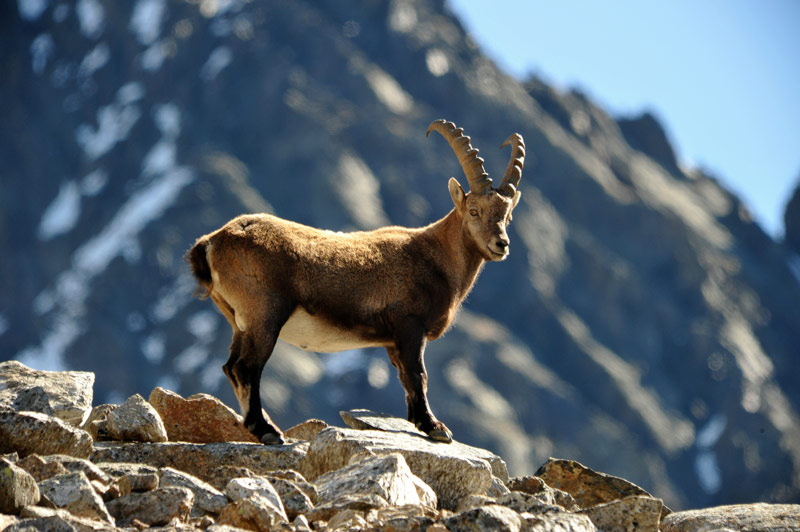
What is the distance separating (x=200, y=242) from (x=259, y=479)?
4785 millimetres

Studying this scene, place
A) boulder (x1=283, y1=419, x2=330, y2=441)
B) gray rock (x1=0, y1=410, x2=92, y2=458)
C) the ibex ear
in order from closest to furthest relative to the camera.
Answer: gray rock (x1=0, y1=410, x2=92, y2=458) → boulder (x1=283, y1=419, x2=330, y2=441) → the ibex ear

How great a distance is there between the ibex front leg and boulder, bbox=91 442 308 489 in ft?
7.21

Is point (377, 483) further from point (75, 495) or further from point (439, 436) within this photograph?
point (439, 436)

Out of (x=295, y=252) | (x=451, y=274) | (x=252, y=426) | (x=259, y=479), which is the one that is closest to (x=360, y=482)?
(x=259, y=479)

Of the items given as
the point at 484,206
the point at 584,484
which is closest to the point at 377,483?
the point at 584,484

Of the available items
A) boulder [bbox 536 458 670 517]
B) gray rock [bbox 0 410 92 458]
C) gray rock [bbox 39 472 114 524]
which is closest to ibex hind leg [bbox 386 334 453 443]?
boulder [bbox 536 458 670 517]

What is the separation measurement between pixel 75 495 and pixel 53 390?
3749 mm

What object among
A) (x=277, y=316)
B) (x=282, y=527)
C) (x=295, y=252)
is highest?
(x=295, y=252)

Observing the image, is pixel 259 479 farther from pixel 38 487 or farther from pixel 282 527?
pixel 38 487

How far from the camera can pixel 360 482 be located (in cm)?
904

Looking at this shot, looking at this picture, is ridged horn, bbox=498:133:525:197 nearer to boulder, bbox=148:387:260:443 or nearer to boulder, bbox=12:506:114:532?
boulder, bbox=148:387:260:443

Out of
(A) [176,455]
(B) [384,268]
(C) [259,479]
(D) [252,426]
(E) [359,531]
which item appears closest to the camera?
(E) [359,531]

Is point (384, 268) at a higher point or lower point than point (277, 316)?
higher

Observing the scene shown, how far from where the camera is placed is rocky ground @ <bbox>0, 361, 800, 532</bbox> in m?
7.85
